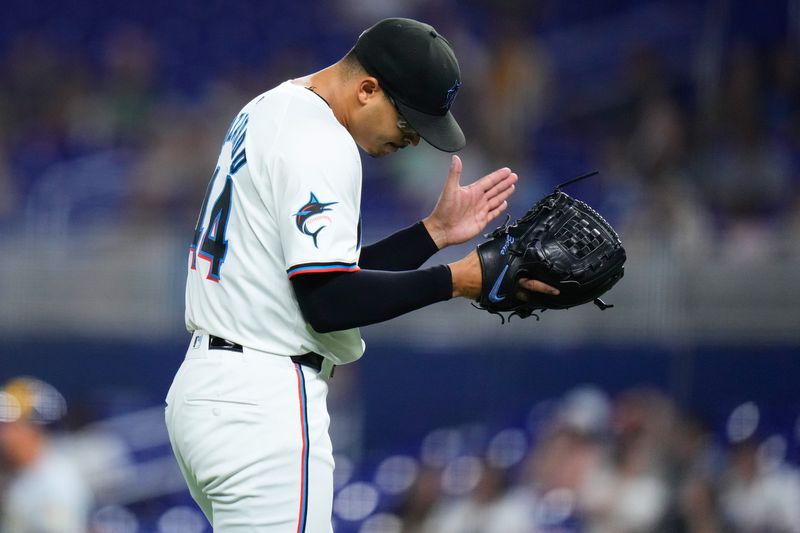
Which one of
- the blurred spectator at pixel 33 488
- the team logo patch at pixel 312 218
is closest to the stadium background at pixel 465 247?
the blurred spectator at pixel 33 488

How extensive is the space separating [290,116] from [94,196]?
13.4 ft

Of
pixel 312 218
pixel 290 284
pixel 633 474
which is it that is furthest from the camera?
pixel 633 474

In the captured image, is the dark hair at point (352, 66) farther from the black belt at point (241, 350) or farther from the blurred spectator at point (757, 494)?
the blurred spectator at point (757, 494)

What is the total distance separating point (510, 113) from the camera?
5.10 m

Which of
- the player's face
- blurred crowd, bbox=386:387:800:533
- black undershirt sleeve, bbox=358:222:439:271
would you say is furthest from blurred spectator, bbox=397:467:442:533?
the player's face

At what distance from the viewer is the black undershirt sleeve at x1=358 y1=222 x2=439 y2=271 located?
7.02 ft

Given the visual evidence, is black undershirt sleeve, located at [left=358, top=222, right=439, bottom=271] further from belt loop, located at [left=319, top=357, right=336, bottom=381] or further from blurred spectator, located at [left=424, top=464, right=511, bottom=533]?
blurred spectator, located at [left=424, top=464, right=511, bottom=533]

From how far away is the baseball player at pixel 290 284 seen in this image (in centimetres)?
174

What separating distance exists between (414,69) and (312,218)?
0.36 m

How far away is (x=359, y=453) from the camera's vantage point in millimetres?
4664

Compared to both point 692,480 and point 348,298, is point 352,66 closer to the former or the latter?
→ point 348,298

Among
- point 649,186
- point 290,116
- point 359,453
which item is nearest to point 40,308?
point 359,453

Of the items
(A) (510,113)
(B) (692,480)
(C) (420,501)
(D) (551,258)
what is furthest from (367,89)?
(A) (510,113)

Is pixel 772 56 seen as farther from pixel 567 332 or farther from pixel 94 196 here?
pixel 94 196
